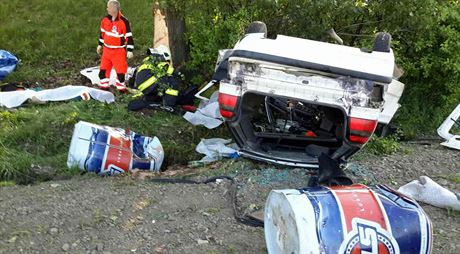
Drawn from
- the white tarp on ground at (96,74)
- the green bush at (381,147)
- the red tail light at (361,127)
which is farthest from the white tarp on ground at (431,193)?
the white tarp on ground at (96,74)

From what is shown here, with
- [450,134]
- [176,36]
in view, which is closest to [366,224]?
[450,134]

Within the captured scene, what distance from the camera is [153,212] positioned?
4.13 m

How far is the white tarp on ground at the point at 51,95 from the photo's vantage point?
24.1 feet

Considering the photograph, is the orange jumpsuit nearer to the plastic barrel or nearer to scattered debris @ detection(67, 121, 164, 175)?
scattered debris @ detection(67, 121, 164, 175)

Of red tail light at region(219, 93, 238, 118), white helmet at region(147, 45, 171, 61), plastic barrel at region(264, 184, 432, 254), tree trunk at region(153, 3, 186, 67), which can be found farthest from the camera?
white helmet at region(147, 45, 171, 61)

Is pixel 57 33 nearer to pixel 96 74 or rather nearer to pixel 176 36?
pixel 96 74

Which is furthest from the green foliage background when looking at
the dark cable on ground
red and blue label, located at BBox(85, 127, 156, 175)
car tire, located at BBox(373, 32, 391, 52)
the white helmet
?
the dark cable on ground

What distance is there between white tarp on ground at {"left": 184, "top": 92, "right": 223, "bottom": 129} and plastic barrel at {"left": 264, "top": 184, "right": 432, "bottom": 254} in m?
3.12

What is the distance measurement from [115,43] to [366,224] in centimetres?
679

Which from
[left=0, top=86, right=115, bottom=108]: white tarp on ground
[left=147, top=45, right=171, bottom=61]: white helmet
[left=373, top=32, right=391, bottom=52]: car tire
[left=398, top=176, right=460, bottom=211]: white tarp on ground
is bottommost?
[left=0, top=86, right=115, bottom=108]: white tarp on ground

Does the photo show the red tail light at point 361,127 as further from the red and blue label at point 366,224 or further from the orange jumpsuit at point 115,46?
the orange jumpsuit at point 115,46

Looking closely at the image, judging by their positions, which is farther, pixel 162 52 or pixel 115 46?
pixel 115 46

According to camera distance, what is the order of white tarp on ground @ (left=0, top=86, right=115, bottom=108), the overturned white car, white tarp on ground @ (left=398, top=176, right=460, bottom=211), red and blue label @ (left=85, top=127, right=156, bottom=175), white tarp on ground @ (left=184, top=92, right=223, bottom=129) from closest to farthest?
white tarp on ground @ (left=398, top=176, right=460, bottom=211)
the overturned white car
red and blue label @ (left=85, top=127, right=156, bottom=175)
white tarp on ground @ (left=184, top=92, right=223, bottom=129)
white tarp on ground @ (left=0, top=86, right=115, bottom=108)

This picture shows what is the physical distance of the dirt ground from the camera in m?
3.71
